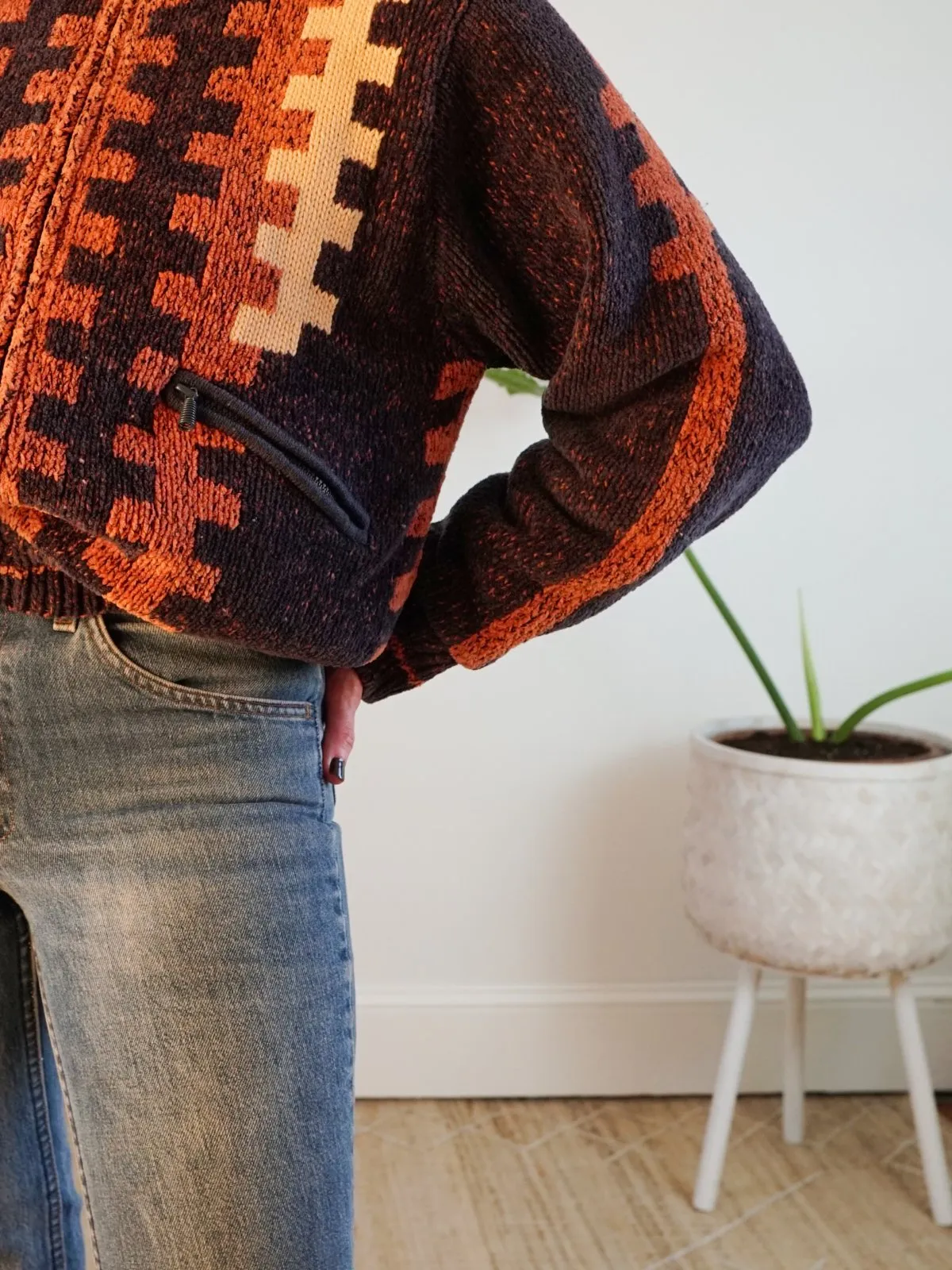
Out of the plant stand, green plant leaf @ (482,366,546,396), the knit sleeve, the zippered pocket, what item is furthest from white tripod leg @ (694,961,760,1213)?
the zippered pocket

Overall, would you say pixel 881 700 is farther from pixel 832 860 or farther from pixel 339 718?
pixel 339 718

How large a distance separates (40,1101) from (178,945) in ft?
0.75

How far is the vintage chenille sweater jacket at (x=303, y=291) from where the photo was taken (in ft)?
1.97

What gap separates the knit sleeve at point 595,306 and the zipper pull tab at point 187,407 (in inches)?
5.7

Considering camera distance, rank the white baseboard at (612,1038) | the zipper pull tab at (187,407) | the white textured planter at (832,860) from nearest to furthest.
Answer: the zipper pull tab at (187,407)
the white textured planter at (832,860)
the white baseboard at (612,1038)

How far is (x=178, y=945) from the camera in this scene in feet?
2.02

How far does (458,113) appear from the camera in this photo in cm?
63

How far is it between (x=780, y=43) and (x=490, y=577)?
125cm

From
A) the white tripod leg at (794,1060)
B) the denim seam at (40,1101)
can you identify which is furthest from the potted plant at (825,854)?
the denim seam at (40,1101)

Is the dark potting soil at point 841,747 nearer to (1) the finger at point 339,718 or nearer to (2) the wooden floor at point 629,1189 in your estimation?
(2) the wooden floor at point 629,1189

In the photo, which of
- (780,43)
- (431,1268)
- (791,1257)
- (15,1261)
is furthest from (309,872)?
(780,43)

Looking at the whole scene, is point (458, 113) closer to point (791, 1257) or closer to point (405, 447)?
point (405, 447)

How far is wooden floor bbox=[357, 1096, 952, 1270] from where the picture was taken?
147 cm

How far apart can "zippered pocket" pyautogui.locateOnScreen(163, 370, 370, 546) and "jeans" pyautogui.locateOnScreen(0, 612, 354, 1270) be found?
0.32ft
